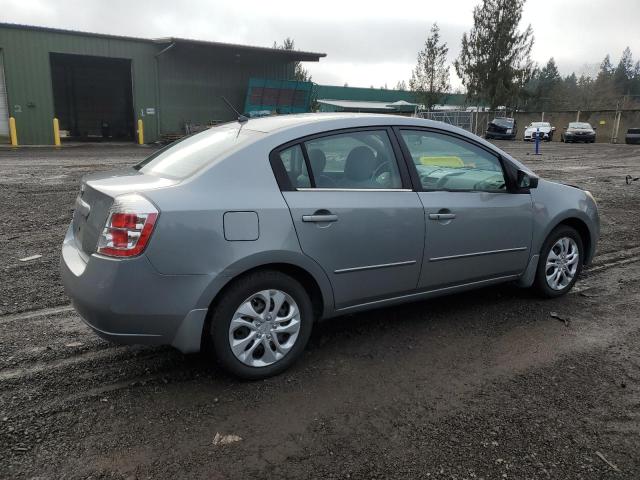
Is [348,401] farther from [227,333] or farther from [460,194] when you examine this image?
[460,194]

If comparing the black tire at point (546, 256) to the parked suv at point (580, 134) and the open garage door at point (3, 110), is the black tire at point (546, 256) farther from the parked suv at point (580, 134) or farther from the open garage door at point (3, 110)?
the parked suv at point (580, 134)

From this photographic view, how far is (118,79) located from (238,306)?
32.5 metres

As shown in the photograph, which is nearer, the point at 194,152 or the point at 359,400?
the point at 359,400

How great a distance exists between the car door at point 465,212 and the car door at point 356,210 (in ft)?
0.46

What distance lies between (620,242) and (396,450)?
5.96 metres

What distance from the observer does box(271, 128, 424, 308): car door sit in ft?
11.0

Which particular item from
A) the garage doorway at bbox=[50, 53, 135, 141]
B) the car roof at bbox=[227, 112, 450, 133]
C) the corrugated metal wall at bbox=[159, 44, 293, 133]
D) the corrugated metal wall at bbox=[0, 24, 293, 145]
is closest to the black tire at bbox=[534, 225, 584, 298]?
the car roof at bbox=[227, 112, 450, 133]

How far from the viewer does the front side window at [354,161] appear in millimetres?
3527

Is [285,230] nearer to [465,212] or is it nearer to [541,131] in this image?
[465,212]

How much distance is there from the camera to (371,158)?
3.76 m

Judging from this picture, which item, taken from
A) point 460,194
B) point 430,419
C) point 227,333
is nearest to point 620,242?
point 460,194

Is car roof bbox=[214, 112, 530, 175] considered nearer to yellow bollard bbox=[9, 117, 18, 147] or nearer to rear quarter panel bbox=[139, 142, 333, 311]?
rear quarter panel bbox=[139, 142, 333, 311]

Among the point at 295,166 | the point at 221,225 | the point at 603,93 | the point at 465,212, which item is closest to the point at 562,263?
the point at 465,212

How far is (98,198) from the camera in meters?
3.18
